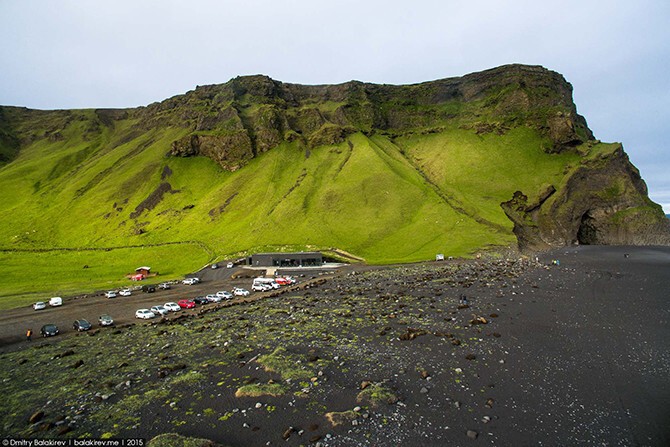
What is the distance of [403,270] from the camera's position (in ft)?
234

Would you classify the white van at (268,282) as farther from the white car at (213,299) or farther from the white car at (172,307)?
the white car at (172,307)

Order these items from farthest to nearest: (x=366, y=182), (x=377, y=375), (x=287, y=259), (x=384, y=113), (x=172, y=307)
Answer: (x=384, y=113)
(x=366, y=182)
(x=287, y=259)
(x=172, y=307)
(x=377, y=375)

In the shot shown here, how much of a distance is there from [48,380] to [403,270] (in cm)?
5810

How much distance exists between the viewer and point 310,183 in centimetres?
13562

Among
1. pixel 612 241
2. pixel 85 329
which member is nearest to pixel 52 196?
pixel 85 329

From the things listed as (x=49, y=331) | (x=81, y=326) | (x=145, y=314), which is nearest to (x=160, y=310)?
(x=145, y=314)

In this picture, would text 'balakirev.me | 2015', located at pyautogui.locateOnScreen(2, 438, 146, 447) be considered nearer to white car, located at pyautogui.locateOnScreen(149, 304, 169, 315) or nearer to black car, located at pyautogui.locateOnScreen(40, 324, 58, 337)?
black car, located at pyautogui.locateOnScreen(40, 324, 58, 337)

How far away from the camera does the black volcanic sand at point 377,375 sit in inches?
663

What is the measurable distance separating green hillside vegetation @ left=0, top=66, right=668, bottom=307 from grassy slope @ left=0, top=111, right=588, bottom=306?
25.4 inches

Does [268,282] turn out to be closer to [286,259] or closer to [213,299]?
[213,299]

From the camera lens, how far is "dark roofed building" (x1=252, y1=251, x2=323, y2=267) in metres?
91.8

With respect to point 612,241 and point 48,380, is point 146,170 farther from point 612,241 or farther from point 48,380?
point 612,241

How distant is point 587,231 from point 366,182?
3280 inches

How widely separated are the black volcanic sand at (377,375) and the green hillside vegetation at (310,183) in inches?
1923
